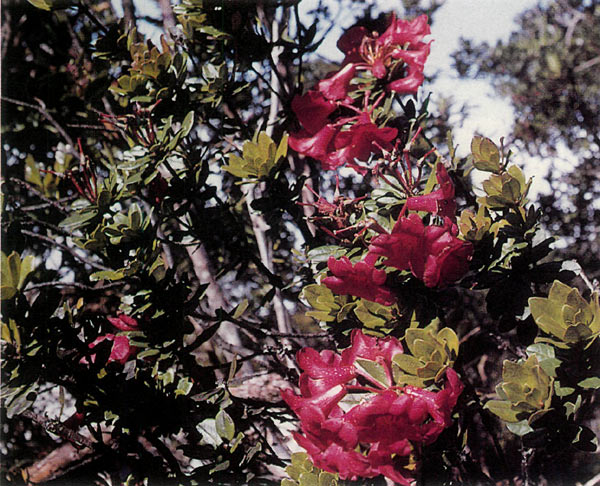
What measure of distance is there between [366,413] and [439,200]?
40 cm

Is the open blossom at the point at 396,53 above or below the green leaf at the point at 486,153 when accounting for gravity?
above

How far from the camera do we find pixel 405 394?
880 millimetres

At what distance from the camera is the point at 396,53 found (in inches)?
49.7

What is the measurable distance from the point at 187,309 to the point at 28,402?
1.19ft

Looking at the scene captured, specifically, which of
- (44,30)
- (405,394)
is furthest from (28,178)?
(405,394)

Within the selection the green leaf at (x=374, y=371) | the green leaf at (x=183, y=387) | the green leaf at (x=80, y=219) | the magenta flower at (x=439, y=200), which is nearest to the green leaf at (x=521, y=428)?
the green leaf at (x=374, y=371)

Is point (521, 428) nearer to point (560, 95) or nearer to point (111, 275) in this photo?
point (111, 275)

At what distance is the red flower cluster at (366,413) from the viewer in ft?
2.81

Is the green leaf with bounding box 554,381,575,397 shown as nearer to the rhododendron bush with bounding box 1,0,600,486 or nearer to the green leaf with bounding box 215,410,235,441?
the rhododendron bush with bounding box 1,0,600,486

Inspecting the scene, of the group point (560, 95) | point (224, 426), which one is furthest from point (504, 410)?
point (560, 95)

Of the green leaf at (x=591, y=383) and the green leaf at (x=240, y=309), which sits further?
the green leaf at (x=240, y=309)

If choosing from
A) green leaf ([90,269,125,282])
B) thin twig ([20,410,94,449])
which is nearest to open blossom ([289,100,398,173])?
green leaf ([90,269,125,282])

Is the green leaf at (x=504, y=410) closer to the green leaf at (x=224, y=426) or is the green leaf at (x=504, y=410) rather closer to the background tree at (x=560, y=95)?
the green leaf at (x=224, y=426)

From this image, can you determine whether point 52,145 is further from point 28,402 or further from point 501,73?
point 501,73
